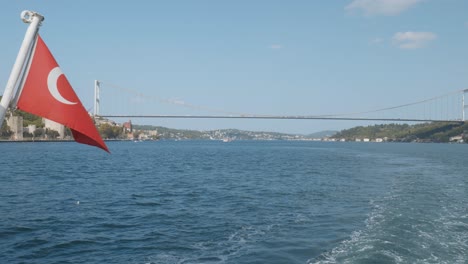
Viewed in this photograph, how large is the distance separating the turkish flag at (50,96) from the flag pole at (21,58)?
8cm

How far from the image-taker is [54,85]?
270 centimetres

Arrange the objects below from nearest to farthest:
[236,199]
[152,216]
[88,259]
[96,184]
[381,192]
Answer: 1. [88,259]
2. [152,216]
3. [236,199]
4. [381,192]
5. [96,184]

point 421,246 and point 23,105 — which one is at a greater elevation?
point 23,105

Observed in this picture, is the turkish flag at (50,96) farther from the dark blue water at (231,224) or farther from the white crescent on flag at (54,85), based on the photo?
the dark blue water at (231,224)

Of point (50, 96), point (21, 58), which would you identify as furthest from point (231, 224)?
point (21, 58)

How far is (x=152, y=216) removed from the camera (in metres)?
12.0

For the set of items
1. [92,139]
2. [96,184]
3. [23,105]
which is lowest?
[96,184]

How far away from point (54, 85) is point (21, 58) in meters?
0.24

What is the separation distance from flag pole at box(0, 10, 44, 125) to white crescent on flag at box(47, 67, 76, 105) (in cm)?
17

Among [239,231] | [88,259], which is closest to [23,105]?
[88,259]

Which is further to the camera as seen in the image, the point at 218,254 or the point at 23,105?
the point at 218,254

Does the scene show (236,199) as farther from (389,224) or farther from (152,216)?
(389,224)

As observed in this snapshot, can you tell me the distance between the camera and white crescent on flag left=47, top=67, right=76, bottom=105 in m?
2.69

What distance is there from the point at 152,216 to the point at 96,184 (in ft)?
29.6
